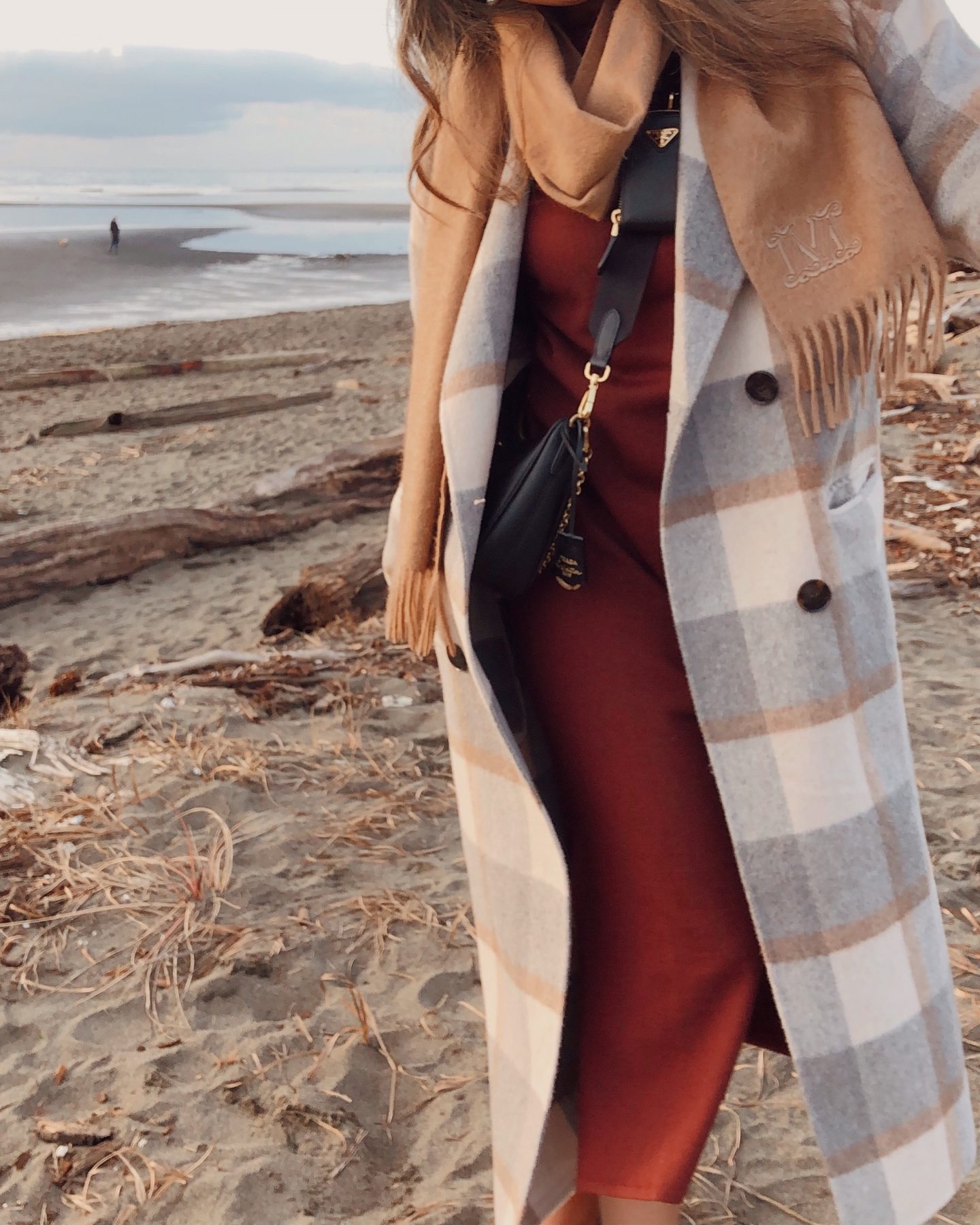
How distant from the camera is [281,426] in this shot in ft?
31.8

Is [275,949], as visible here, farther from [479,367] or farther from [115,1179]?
[479,367]

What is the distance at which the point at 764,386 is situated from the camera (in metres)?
1.58

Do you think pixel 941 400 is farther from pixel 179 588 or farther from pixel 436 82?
pixel 436 82

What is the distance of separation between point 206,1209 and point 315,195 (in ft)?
172

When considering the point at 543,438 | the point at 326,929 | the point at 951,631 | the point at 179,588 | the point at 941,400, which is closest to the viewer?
the point at 543,438

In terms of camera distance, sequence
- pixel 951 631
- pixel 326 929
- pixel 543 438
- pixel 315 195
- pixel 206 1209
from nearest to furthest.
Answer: pixel 543 438, pixel 206 1209, pixel 326 929, pixel 951 631, pixel 315 195

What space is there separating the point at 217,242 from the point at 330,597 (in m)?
28.4

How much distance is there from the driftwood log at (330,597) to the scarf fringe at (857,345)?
352cm

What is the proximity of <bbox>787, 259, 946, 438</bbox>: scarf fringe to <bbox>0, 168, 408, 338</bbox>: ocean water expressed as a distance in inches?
487

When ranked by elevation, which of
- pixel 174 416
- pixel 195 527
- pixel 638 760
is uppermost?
pixel 638 760

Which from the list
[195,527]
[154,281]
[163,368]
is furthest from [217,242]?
[195,527]

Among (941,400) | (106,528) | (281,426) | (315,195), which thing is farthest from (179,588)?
(315,195)

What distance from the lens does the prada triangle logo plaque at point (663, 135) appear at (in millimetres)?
1588

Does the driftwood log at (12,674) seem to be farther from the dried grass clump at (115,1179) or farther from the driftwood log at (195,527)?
the dried grass clump at (115,1179)
